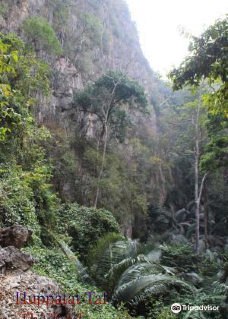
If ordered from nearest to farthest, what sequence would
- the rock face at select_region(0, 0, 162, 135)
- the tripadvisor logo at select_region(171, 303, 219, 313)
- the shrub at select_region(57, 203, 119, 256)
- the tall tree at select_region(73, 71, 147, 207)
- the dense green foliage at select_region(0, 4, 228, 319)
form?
the tripadvisor logo at select_region(171, 303, 219, 313), the dense green foliage at select_region(0, 4, 228, 319), the shrub at select_region(57, 203, 119, 256), the tall tree at select_region(73, 71, 147, 207), the rock face at select_region(0, 0, 162, 135)

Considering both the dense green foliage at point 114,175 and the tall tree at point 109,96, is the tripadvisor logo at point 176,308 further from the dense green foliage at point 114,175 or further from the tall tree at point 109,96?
the tall tree at point 109,96

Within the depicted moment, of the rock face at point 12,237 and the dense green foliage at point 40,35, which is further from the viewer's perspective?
the dense green foliage at point 40,35

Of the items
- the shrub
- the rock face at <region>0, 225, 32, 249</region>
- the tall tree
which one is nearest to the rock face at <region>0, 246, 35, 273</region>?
the rock face at <region>0, 225, 32, 249</region>

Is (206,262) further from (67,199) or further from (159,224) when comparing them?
(159,224)

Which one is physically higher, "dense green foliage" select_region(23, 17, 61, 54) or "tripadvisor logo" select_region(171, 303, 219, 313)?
"dense green foliage" select_region(23, 17, 61, 54)

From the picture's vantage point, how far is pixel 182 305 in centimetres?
491

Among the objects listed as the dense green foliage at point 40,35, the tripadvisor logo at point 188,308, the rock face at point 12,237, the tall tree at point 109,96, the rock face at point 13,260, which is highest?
the dense green foliage at point 40,35

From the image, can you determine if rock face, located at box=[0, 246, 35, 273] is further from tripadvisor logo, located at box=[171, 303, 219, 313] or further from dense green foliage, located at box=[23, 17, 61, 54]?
dense green foliage, located at box=[23, 17, 61, 54]

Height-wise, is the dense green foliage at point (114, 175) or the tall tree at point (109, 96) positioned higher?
the tall tree at point (109, 96)

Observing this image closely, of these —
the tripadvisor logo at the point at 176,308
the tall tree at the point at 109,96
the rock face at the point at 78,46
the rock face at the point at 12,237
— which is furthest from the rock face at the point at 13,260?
the rock face at the point at 78,46

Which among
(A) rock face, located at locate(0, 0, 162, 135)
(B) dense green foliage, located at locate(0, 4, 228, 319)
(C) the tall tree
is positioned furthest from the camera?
(A) rock face, located at locate(0, 0, 162, 135)

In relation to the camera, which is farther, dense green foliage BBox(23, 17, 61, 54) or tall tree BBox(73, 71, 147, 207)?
tall tree BBox(73, 71, 147, 207)

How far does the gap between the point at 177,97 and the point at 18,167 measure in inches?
942

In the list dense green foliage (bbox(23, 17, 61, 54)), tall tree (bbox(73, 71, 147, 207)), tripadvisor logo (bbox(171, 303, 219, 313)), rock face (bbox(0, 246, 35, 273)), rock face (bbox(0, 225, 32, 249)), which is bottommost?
tripadvisor logo (bbox(171, 303, 219, 313))
